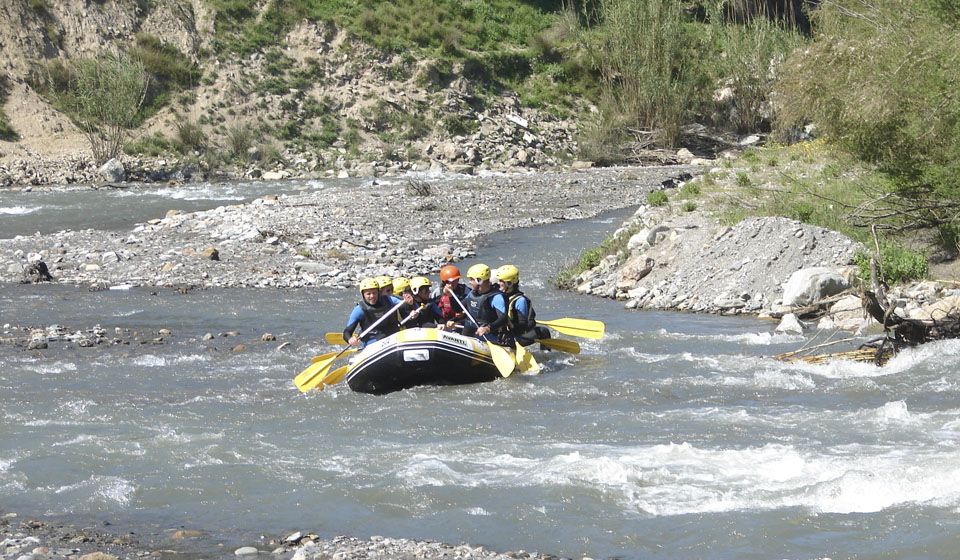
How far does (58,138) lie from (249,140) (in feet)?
20.3

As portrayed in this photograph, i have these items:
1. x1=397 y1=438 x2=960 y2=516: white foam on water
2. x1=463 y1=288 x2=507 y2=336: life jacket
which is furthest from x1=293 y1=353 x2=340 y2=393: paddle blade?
x1=397 y1=438 x2=960 y2=516: white foam on water

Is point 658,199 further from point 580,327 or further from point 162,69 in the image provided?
point 162,69

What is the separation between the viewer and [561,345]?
13531 mm

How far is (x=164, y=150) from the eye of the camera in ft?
126

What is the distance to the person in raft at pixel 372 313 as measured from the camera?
12.5 meters

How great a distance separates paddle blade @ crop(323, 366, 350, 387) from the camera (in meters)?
12.0

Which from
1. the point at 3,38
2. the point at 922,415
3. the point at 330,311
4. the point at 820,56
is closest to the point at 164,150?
the point at 3,38

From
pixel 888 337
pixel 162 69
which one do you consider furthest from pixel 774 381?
pixel 162 69

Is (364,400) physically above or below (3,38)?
below

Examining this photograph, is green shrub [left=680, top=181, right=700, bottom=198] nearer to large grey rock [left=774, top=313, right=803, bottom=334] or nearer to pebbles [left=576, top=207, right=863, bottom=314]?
pebbles [left=576, top=207, right=863, bottom=314]

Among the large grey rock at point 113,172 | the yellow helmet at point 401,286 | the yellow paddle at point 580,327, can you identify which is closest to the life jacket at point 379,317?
the yellow helmet at point 401,286

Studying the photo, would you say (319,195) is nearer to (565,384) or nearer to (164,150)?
(164,150)

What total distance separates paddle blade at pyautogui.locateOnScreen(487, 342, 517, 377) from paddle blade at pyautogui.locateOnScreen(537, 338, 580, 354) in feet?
3.77

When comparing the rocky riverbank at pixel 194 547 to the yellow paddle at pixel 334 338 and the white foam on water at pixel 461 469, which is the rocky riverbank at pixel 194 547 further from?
the yellow paddle at pixel 334 338
